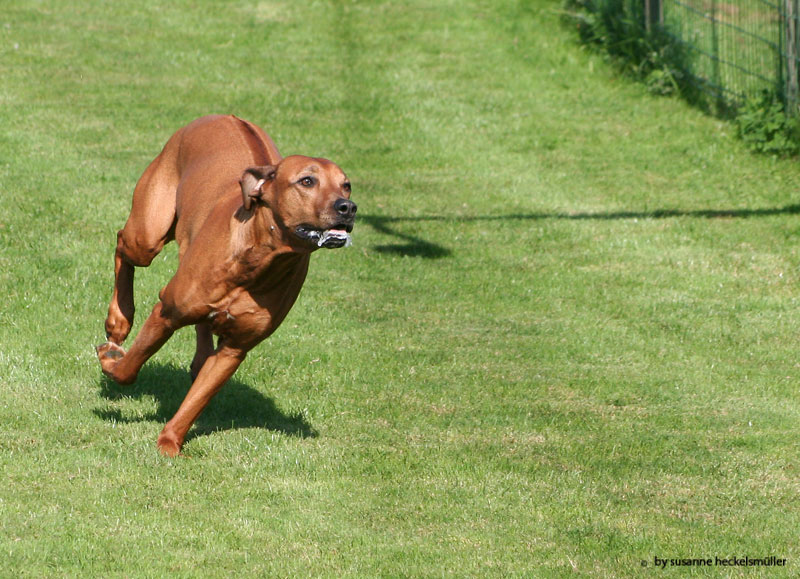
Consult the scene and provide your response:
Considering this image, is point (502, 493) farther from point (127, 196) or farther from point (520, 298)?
point (127, 196)

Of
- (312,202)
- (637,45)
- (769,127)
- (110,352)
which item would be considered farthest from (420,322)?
(637,45)

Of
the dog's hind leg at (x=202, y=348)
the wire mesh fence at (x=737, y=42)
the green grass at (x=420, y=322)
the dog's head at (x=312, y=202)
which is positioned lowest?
the green grass at (x=420, y=322)

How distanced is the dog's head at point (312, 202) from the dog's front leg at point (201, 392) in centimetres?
104

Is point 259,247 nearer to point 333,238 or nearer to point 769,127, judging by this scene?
point 333,238

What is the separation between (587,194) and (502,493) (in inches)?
320

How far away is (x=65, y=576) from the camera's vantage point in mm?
5500

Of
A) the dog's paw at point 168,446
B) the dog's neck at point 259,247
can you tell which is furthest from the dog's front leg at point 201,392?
the dog's neck at point 259,247

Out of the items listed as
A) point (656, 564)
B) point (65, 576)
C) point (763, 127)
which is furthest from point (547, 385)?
point (763, 127)

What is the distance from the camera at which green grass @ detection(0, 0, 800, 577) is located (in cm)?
635

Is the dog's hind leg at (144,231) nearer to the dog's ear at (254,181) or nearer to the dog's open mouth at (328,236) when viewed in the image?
the dog's ear at (254,181)

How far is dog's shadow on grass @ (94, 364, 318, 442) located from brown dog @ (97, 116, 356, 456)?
323 mm

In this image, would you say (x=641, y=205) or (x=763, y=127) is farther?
(x=763, y=127)

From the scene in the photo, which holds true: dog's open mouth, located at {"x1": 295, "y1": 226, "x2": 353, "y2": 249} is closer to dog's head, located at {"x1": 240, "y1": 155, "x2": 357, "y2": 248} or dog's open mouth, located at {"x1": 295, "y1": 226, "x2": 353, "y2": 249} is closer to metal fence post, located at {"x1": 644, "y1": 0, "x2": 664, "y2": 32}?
dog's head, located at {"x1": 240, "y1": 155, "x2": 357, "y2": 248}

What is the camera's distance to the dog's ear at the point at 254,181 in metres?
6.43
